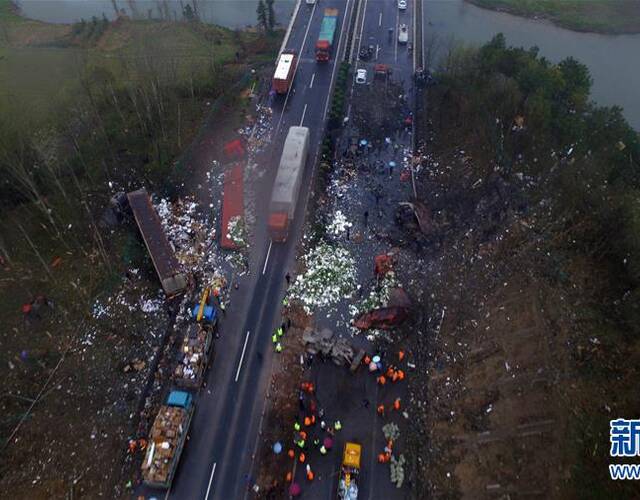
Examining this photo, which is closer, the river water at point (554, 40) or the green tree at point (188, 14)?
the river water at point (554, 40)

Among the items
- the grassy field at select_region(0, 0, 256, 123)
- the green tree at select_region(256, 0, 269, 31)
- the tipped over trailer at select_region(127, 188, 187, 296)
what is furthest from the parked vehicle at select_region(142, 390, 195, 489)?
the green tree at select_region(256, 0, 269, 31)

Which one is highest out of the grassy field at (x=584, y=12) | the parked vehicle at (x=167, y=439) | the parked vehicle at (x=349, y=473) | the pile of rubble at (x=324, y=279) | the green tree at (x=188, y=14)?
the green tree at (x=188, y=14)

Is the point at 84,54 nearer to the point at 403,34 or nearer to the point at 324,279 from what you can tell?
the point at 403,34

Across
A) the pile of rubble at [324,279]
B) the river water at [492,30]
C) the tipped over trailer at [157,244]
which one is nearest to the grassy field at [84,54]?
the river water at [492,30]

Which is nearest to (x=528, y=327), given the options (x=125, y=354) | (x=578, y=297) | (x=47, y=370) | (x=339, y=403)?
(x=578, y=297)

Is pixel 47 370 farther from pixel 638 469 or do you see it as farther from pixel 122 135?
pixel 638 469

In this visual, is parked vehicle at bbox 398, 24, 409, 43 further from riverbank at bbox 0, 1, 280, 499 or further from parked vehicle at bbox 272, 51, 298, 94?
riverbank at bbox 0, 1, 280, 499

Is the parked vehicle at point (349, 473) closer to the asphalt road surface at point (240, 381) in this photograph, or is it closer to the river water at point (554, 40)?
the asphalt road surface at point (240, 381)
